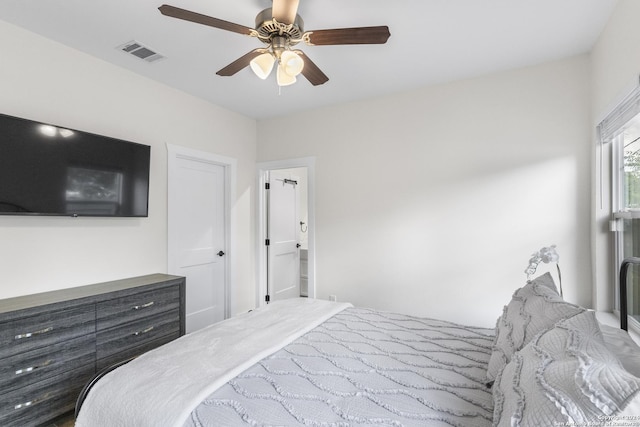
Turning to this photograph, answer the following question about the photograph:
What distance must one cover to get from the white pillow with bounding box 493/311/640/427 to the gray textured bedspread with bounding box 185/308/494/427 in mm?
211

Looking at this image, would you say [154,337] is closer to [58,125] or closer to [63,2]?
[58,125]

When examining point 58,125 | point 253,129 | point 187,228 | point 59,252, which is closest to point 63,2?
point 58,125

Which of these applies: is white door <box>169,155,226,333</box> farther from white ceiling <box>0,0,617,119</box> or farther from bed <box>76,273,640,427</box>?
bed <box>76,273,640,427</box>

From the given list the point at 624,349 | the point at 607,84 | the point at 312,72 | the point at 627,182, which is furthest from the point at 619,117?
the point at 312,72

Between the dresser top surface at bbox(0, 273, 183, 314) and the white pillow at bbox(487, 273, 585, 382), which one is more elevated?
the white pillow at bbox(487, 273, 585, 382)

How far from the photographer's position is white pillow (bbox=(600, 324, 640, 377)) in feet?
3.34

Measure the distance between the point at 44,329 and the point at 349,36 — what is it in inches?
100

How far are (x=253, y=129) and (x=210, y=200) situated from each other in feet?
3.95

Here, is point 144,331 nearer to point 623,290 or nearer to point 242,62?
point 242,62

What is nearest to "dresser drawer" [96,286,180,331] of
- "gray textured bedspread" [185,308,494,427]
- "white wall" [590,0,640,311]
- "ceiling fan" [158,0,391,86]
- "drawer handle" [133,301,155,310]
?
"drawer handle" [133,301,155,310]

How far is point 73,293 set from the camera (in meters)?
2.21

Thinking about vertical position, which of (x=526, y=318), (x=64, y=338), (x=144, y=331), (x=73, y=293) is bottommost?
(x=144, y=331)

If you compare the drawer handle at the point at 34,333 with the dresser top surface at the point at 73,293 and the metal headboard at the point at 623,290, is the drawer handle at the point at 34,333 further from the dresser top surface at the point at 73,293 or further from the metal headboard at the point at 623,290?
the metal headboard at the point at 623,290

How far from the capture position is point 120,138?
277 centimetres
